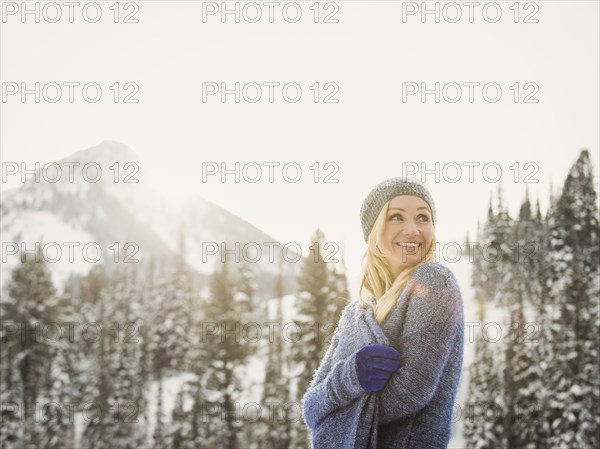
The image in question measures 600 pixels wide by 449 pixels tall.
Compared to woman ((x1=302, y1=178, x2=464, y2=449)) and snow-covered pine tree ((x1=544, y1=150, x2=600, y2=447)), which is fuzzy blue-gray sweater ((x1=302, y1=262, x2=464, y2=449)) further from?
snow-covered pine tree ((x1=544, y1=150, x2=600, y2=447))

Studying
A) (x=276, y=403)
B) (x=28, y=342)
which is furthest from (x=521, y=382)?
(x=28, y=342)

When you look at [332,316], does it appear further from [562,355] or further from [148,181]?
[148,181]

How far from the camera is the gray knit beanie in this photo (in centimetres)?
333

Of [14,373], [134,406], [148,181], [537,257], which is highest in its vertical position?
[148,181]

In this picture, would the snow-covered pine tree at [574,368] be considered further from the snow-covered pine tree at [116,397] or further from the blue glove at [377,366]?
the blue glove at [377,366]

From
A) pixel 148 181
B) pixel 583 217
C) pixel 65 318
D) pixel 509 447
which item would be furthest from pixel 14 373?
pixel 148 181

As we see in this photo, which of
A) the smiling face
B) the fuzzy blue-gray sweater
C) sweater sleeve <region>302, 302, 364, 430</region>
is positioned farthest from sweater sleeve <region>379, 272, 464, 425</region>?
the smiling face

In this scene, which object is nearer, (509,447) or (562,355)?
(562,355)

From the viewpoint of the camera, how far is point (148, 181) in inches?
7416

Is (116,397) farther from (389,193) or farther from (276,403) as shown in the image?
(389,193)

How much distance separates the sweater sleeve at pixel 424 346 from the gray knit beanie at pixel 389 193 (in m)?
0.60

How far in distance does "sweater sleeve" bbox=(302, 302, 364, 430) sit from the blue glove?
47 millimetres

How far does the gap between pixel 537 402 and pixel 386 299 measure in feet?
124

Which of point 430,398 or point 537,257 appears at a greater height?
point 537,257
